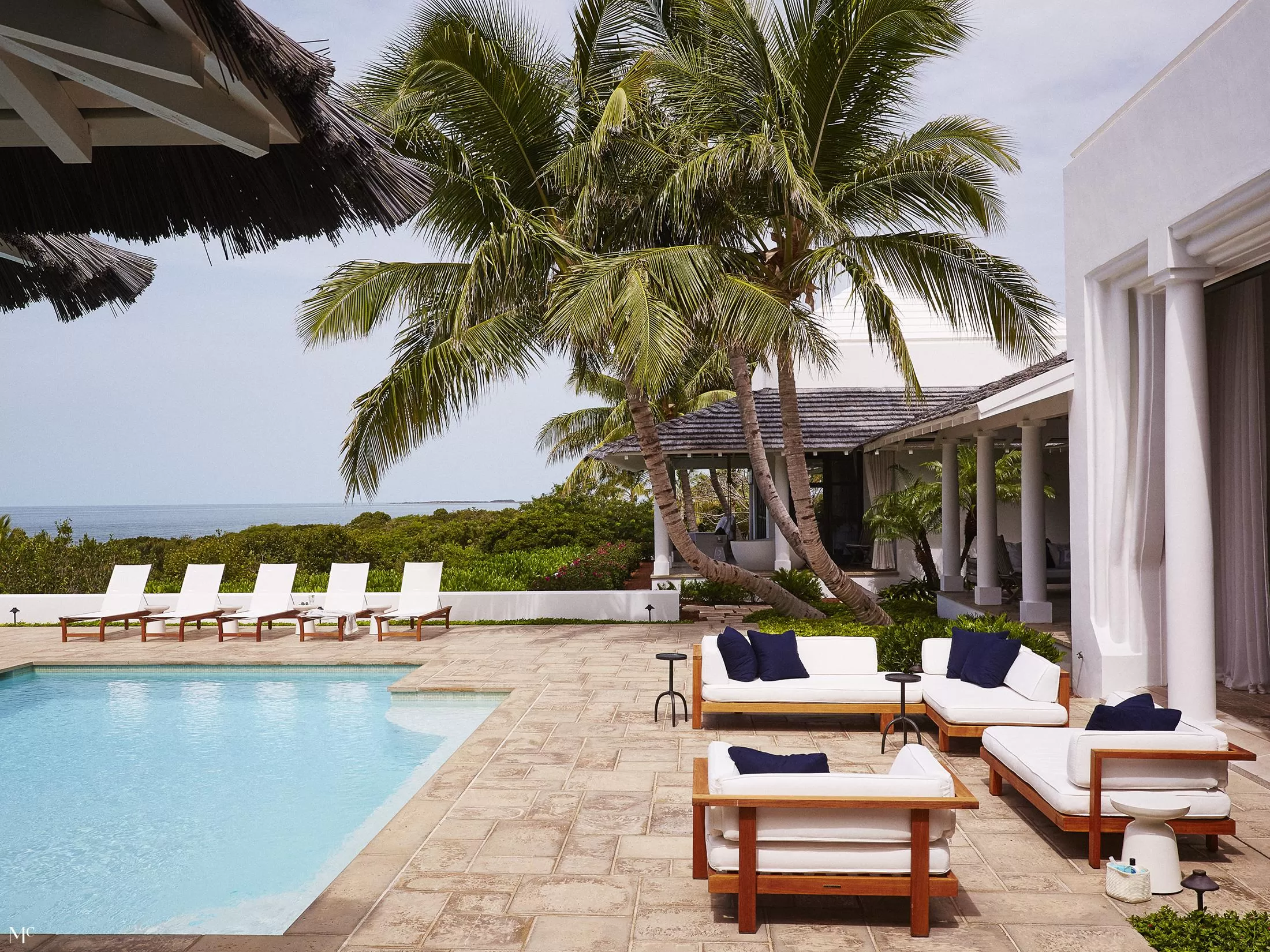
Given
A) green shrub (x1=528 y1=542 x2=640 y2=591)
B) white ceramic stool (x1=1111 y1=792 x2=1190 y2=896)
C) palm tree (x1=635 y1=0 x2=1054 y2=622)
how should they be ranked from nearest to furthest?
1. white ceramic stool (x1=1111 y1=792 x2=1190 y2=896)
2. palm tree (x1=635 y1=0 x2=1054 y2=622)
3. green shrub (x1=528 y1=542 x2=640 y2=591)

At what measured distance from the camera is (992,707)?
24.4ft

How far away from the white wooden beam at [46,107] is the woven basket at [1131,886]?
5.27m

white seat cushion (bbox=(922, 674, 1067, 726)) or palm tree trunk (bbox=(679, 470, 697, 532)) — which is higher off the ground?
palm tree trunk (bbox=(679, 470, 697, 532))

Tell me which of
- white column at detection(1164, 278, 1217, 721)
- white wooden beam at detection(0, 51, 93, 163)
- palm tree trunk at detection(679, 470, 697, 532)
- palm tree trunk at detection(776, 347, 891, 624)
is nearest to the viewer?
white wooden beam at detection(0, 51, 93, 163)

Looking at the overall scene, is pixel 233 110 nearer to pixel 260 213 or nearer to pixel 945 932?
pixel 260 213

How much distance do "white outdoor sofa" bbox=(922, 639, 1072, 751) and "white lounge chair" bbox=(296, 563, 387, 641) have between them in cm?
912

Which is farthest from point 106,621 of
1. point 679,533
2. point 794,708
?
point 794,708

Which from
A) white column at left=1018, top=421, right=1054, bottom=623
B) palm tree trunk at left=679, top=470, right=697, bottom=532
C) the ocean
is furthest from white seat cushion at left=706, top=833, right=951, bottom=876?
the ocean

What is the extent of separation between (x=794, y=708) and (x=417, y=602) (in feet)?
25.9

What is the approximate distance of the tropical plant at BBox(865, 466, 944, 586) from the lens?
1523 centimetres

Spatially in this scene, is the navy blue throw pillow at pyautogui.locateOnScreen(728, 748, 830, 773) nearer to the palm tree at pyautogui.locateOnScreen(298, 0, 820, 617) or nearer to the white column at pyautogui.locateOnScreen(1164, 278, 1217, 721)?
the white column at pyautogui.locateOnScreen(1164, 278, 1217, 721)

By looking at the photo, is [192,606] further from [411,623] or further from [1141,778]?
[1141,778]

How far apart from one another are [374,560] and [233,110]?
17.7m

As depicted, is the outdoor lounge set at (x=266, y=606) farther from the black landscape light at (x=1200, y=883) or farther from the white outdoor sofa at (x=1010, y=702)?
the black landscape light at (x=1200, y=883)
